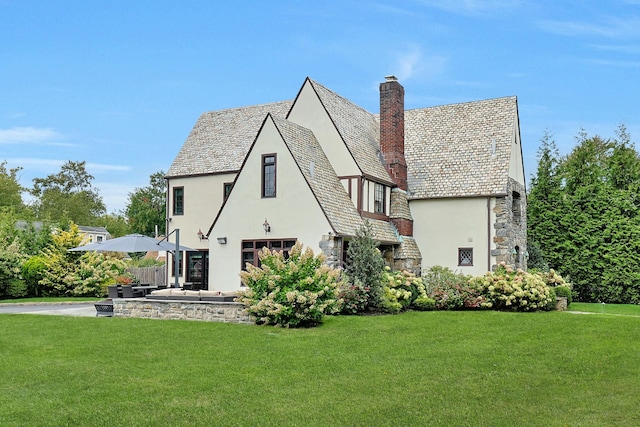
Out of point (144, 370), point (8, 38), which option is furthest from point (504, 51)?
point (8, 38)

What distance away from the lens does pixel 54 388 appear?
9695 mm

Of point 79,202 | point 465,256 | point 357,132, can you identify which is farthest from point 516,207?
point 79,202

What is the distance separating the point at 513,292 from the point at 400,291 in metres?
3.44

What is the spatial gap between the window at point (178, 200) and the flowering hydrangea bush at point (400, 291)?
1193 centimetres

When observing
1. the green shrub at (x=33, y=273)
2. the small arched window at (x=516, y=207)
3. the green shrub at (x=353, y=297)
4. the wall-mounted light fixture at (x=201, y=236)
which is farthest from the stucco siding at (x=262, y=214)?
the green shrub at (x=33, y=273)

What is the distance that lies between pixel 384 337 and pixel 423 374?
336 cm

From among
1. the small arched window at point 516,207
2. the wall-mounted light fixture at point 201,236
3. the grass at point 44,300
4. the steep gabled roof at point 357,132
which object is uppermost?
the steep gabled roof at point 357,132

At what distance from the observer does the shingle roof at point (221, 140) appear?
27.3 metres

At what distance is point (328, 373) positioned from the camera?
1061cm

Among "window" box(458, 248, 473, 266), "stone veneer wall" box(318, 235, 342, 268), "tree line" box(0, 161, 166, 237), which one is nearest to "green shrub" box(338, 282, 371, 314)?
"stone veneer wall" box(318, 235, 342, 268)

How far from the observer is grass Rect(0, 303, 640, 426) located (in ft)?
27.4

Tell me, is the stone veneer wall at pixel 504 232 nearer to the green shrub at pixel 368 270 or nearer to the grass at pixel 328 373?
the green shrub at pixel 368 270

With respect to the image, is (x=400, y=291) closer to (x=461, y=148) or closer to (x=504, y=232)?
(x=504, y=232)

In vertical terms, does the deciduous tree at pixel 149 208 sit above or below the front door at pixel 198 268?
above
